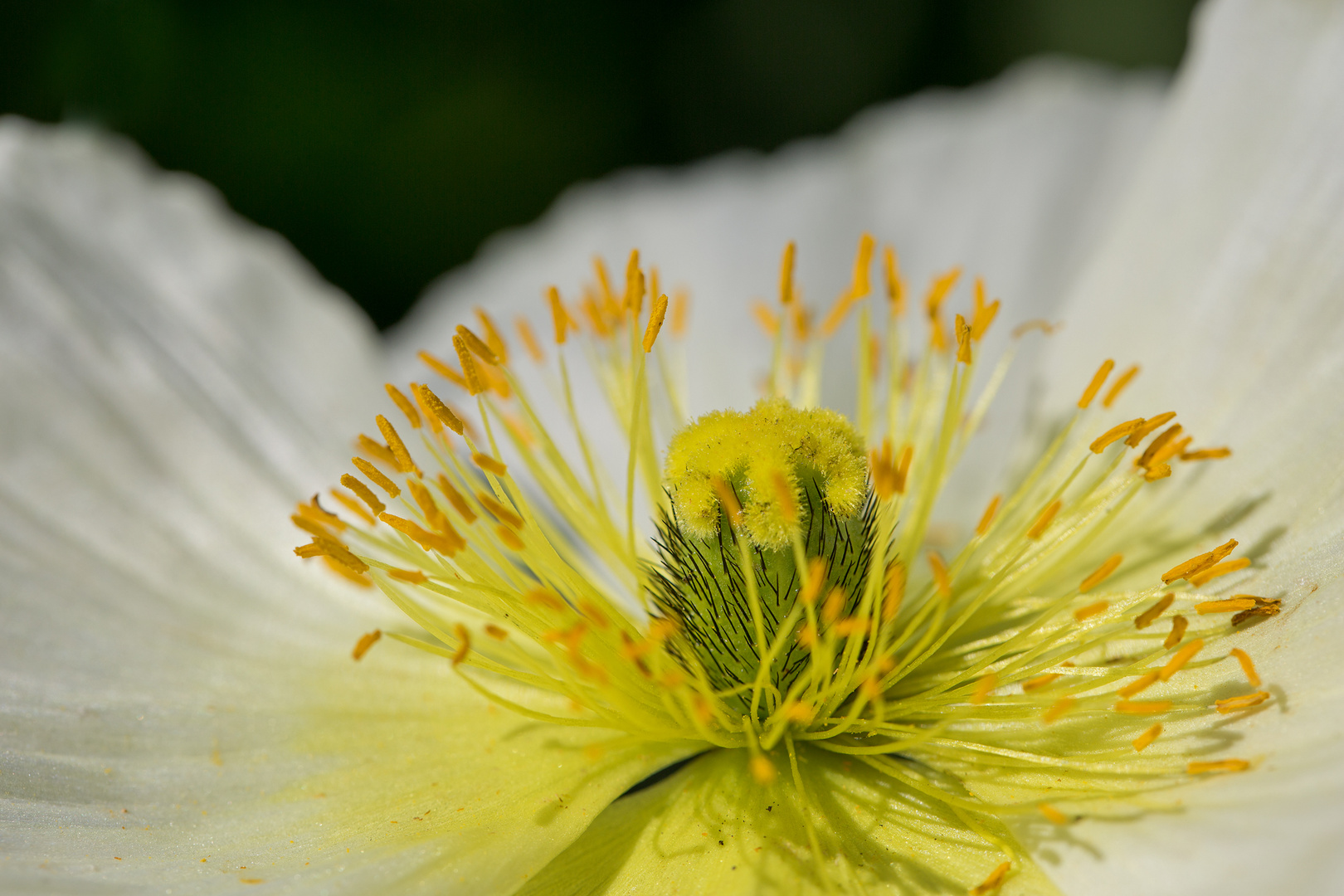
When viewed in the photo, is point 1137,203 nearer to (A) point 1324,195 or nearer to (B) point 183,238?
(A) point 1324,195

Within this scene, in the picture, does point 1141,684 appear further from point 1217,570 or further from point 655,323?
point 655,323

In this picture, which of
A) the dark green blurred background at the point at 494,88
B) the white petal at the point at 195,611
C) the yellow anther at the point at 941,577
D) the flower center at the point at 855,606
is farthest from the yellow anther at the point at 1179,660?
the dark green blurred background at the point at 494,88

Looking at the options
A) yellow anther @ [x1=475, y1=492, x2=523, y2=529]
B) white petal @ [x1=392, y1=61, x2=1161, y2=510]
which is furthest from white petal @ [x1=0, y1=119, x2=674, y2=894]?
white petal @ [x1=392, y1=61, x2=1161, y2=510]

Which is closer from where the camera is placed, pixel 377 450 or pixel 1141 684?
pixel 1141 684

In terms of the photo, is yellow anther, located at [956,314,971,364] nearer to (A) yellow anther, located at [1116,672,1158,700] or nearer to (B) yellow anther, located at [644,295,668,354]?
(B) yellow anther, located at [644,295,668,354]

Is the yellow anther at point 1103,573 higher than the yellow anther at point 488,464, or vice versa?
the yellow anther at point 488,464

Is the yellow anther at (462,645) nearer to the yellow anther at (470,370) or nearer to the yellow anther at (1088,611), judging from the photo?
the yellow anther at (470,370)

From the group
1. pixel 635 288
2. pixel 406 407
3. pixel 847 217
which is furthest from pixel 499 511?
pixel 847 217
